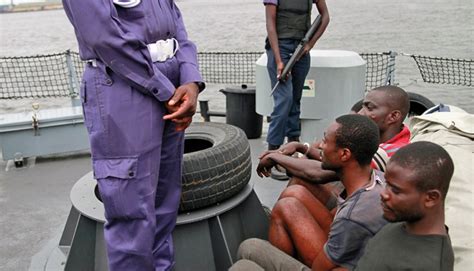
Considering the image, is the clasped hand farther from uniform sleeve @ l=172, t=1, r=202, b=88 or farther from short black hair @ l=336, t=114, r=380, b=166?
short black hair @ l=336, t=114, r=380, b=166

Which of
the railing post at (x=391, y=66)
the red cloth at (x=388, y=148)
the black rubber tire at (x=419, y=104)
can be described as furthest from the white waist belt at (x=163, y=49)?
the railing post at (x=391, y=66)

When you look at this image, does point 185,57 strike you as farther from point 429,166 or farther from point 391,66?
point 391,66

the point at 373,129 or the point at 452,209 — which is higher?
the point at 373,129

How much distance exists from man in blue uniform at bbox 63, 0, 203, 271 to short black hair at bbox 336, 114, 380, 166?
64 cm

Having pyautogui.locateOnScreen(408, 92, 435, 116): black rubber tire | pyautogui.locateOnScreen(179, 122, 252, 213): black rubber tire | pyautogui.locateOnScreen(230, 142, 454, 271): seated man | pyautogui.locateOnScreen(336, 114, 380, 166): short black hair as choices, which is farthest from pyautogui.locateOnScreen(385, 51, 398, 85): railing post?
pyautogui.locateOnScreen(230, 142, 454, 271): seated man

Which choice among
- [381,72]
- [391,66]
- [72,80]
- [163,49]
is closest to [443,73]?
[381,72]

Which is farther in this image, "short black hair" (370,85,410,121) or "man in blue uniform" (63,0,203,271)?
"short black hair" (370,85,410,121)

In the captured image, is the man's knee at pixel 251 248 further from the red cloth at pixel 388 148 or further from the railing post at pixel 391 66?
the railing post at pixel 391 66

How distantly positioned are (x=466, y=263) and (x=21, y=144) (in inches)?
177

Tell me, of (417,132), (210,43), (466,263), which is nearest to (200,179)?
(417,132)

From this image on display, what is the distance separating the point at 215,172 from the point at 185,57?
75 cm

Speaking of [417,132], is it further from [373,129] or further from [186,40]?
[186,40]

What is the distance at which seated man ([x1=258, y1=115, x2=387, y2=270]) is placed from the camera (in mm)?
2061

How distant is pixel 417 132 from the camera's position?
113 inches
